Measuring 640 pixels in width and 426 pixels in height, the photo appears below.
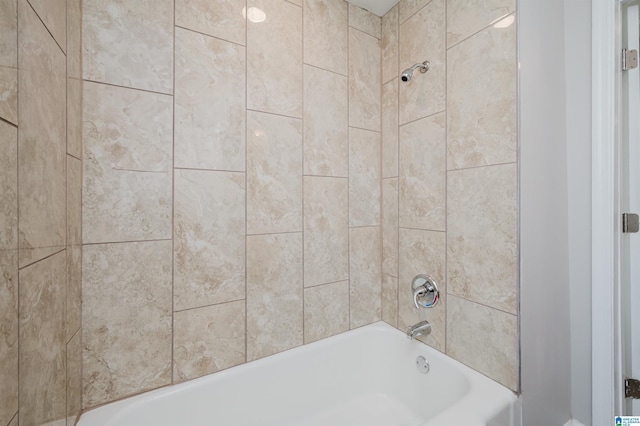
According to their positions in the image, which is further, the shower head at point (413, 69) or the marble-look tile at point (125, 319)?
the shower head at point (413, 69)

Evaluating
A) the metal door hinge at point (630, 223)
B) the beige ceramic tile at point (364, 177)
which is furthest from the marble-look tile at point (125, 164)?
the metal door hinge at point (630, 223)

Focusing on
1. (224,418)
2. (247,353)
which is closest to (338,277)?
(247,353)

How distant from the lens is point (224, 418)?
1168 mm

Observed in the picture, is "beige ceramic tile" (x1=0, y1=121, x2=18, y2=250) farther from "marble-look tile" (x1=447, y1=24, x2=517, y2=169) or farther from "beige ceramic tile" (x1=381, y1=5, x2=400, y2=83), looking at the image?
"beige ceramic tile" (x1=381, y1=5, x2=400, y2=83)

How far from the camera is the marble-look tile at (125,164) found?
98 cm

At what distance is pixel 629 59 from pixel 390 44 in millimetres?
1103

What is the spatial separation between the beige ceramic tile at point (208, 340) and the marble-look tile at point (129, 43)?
956mm

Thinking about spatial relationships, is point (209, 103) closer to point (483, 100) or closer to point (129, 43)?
point (129, 43)

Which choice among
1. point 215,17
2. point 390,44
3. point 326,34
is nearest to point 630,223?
point 390,44

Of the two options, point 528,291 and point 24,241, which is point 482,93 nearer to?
point 528,291

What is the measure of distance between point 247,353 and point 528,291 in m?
1.24

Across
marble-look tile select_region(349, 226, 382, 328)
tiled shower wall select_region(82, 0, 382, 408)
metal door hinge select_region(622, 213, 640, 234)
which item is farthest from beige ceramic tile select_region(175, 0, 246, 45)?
metal door hinge select_region(622, 213, 640, 234)

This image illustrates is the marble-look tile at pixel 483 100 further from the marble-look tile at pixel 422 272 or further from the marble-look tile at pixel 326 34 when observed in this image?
the marble-look tile at pixel 326 34

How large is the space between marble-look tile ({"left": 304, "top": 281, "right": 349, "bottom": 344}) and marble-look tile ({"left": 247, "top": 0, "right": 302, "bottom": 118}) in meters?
0.95
